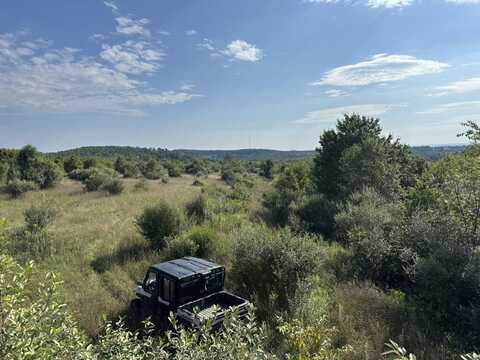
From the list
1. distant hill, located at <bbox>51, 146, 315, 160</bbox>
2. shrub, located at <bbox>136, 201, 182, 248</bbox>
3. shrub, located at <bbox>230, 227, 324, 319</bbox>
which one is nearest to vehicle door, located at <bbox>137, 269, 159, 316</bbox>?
shrub, located at <bbox>230, 227, 324, 319</bbox>

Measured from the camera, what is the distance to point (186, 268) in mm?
5781

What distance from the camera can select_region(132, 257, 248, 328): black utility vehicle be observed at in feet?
17.3

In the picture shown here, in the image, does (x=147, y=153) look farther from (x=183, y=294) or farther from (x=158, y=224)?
(x=183, y=294)

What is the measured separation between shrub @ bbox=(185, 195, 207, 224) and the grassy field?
2.56m

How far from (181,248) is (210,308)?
3.26 m

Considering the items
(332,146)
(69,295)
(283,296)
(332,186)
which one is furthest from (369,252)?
(332,146)

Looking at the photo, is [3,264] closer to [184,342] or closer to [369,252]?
[184,342]

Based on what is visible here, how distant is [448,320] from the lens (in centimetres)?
524

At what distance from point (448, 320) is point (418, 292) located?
826 mm

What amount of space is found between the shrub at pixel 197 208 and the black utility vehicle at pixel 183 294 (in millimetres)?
7070

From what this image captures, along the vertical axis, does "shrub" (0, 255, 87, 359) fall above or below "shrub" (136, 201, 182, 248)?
above

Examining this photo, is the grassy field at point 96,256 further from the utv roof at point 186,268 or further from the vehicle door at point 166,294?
the utv roof at point 186,268

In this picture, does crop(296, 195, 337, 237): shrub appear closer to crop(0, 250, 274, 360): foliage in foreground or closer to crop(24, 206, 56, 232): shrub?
crop(24, 206, 56, 232): shrub

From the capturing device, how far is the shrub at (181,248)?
8.44 meters
